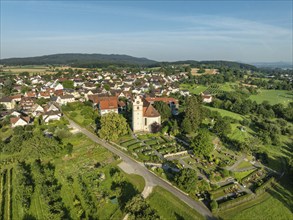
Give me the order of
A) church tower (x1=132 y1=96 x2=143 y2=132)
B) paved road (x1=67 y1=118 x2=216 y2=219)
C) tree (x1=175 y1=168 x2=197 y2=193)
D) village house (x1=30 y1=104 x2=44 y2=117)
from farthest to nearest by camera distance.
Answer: village house (x1=30 y1=104 x2=44 y2=117) → church tower (x1=132 y1=96 x2=143 y2=132) → tree (x1=175 y1=168 x2=197 y2=193) → paved road (x1=67 y1=118 x2=216 y2=219)

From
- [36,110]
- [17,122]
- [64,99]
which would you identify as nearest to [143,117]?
[17,122]

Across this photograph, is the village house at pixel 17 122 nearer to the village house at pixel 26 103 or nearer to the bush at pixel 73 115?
the bush at pixel 73 115

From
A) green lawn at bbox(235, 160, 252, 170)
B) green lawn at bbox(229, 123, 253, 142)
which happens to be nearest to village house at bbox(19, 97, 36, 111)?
green lawn at bbox(229, 123, 253, 142)

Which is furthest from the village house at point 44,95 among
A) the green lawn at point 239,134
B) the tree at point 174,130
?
the green lawn at point 239,134

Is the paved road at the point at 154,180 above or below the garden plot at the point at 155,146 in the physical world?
below

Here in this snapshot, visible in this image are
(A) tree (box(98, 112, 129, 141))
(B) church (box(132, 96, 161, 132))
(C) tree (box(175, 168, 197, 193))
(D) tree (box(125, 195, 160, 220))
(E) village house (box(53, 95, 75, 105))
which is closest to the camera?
(D) tree (box(125, 195, 160, 220))

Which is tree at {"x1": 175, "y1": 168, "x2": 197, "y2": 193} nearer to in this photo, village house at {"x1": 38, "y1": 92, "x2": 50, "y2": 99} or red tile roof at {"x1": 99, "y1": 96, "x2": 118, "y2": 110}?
red tile roof at {"x1": 99, "y1": 96, "x2": 118, "y2": 110}
